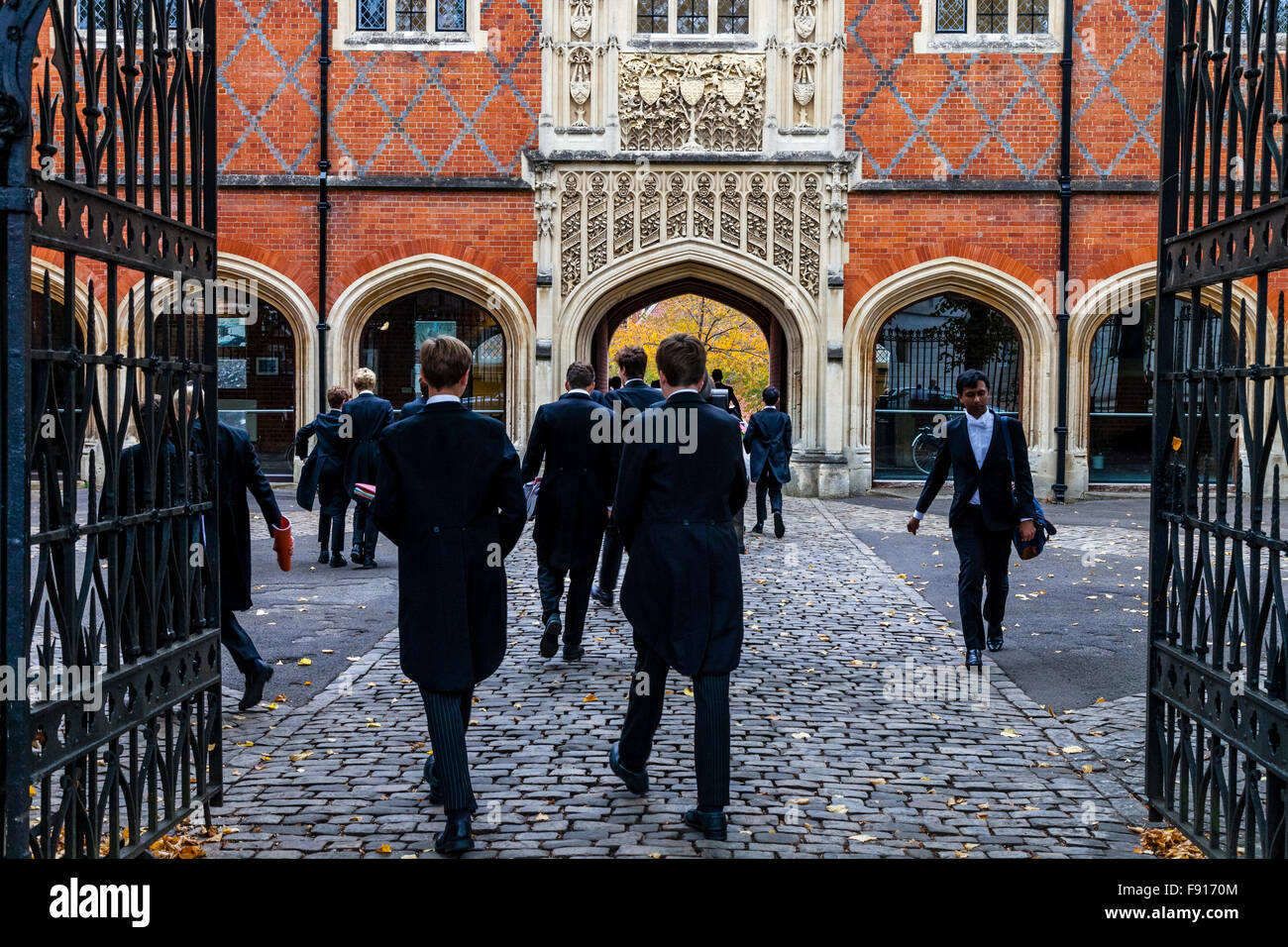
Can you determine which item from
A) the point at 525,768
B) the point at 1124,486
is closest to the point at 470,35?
the point at 1124,486

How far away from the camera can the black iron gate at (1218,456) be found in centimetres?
356

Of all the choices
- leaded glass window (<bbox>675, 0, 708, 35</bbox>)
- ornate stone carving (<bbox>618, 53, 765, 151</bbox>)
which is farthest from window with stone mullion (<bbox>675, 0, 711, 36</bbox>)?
ornate stone carving (<bbox>618, 53, 765, 151</bbox>)

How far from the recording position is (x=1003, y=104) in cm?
1819

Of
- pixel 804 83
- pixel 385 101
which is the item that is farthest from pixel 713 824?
pixel 385 101

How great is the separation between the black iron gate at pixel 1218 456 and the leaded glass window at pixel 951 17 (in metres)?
14.8

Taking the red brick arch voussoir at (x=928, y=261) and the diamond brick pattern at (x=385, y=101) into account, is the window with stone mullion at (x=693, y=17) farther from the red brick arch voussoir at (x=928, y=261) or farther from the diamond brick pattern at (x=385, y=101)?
the red brick arch voussoir at (x=928, y=261)

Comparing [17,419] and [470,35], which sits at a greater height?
[470,35]

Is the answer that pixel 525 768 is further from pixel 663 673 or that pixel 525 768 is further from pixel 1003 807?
pixel 1003 807

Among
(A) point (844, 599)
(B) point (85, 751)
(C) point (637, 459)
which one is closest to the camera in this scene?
(B) point (85, 751)

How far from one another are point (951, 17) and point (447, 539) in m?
16.4

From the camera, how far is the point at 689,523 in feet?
14.6

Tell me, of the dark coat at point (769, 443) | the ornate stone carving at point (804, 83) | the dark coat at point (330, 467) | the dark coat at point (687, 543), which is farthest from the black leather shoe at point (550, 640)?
the ornate stone carving at point (804, 83)

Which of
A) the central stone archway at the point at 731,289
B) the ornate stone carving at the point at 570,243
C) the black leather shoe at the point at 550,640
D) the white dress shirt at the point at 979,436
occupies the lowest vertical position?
the black leather shoe at the point at 550,640
